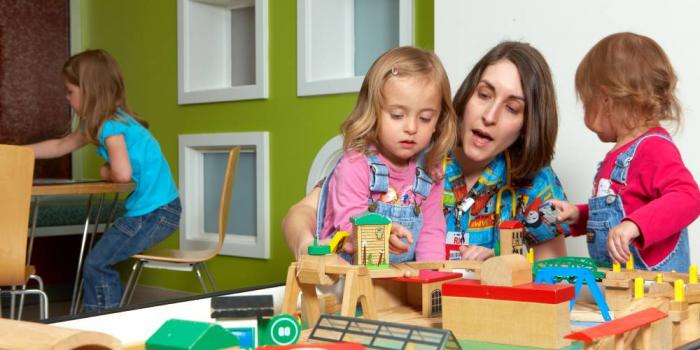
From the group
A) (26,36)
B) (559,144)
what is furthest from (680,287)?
(26,36)

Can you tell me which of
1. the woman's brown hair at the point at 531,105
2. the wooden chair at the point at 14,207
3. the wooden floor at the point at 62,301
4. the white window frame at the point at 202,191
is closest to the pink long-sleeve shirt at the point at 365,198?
the woman's brown hair at the point at 531,105

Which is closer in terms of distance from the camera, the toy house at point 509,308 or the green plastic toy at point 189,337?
the green plastic toy at point 189,337

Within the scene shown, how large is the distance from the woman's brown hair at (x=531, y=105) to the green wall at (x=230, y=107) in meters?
1.32

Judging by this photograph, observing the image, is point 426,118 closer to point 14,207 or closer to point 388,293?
point 388,293

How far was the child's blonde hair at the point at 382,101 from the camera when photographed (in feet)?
4.27

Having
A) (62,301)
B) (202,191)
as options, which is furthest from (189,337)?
(62,301)

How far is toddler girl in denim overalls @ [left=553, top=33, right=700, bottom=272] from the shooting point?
138 cm

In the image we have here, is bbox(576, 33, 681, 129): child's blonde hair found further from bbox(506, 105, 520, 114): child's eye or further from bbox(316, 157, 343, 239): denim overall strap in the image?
bbox(316, 157, 343, 239): denim overall strap

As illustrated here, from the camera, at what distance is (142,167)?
2822 millimetres

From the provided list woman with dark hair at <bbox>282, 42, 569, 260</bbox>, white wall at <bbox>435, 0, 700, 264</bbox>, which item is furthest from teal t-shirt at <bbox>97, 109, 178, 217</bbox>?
woman with dark hair at <bbox>282, 42, 569, 260</bbox>

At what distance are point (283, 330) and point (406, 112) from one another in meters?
0.69

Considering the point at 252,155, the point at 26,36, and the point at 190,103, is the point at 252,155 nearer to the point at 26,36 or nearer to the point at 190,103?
the point at 190,103

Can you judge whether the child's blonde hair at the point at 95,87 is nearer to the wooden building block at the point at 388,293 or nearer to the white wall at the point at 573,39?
the white wall at the point at 573,39

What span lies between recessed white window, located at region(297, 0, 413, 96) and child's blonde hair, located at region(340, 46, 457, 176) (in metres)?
1.74
